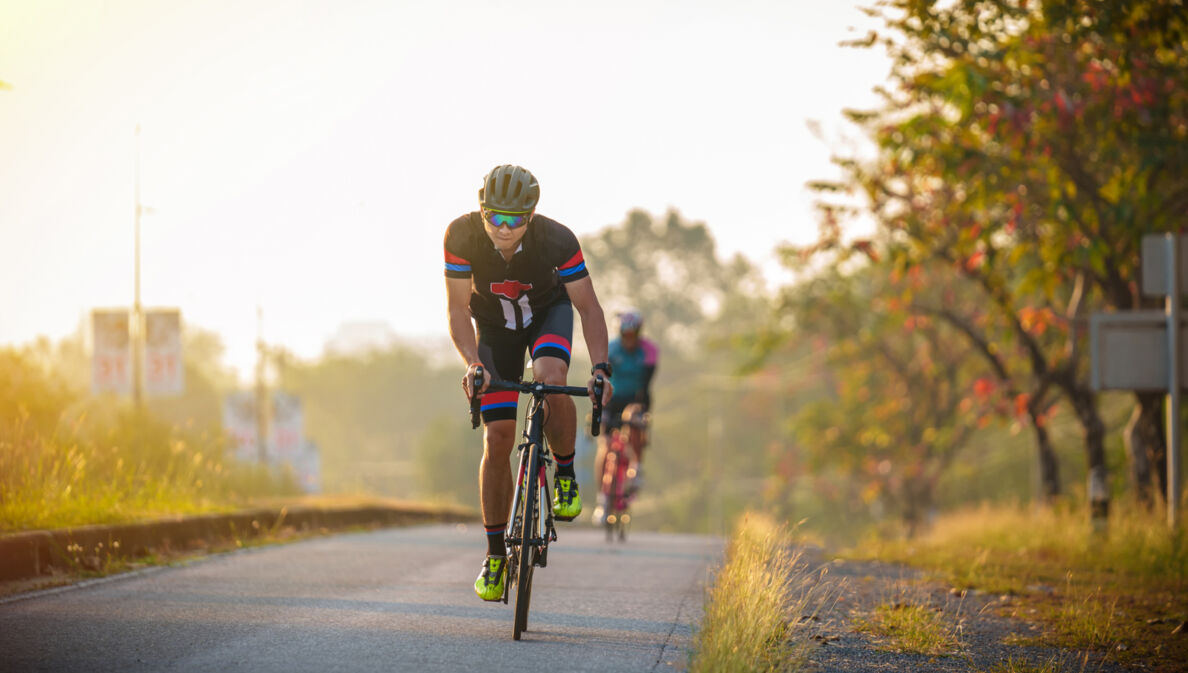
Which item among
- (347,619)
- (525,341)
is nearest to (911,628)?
(525,341)

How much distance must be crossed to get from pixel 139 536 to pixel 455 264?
3984 millimetres

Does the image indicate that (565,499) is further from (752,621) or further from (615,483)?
(615,483)

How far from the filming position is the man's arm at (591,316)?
246 inches

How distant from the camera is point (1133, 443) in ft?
48.4

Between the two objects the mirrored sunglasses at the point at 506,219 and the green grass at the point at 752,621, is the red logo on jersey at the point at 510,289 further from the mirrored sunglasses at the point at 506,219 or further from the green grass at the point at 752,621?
the green grass at the point at 752,621

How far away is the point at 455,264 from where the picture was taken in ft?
20.7

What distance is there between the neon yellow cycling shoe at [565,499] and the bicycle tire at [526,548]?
1.20 feet

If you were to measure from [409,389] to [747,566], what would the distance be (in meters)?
90.6

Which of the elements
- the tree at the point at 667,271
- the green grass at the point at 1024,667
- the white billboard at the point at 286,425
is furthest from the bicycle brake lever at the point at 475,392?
the tree at the point at 667,271

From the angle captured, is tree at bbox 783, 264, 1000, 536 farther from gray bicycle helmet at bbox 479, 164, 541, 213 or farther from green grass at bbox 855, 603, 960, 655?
gray bicycle helmet at bbox 479, 164, 541, 213

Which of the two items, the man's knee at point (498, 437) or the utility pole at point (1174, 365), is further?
the utility pole at point (1174, 365)

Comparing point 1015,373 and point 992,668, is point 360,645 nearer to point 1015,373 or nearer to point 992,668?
point 992,668

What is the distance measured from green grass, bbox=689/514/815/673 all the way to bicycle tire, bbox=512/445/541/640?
31.3 inches

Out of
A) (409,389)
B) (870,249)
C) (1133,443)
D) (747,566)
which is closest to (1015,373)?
(870,249)
